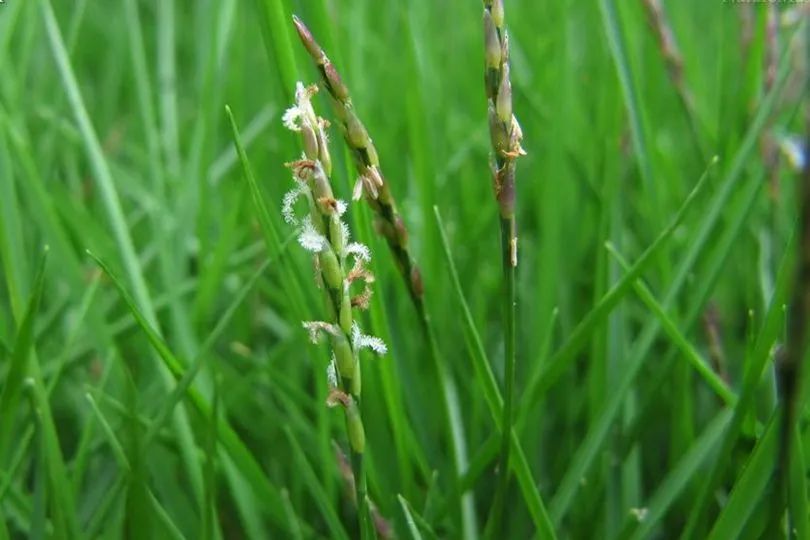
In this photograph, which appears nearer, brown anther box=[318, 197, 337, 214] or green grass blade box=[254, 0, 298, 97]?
brown anther box=[318, 197, 337, 214]

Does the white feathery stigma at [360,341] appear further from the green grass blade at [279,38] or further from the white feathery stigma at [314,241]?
the green grass blade at [279,38]

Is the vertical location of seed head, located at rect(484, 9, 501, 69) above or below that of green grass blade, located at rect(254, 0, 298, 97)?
below

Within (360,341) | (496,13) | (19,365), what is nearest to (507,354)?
(360,341)

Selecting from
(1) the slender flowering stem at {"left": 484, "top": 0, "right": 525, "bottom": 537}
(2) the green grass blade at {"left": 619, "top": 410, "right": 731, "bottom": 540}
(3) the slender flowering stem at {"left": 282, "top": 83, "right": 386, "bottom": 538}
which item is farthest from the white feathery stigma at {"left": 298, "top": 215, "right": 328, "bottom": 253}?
(2) the green grass blade at {"left": 619, "top": 410, "right": 731, "bottom": 540}

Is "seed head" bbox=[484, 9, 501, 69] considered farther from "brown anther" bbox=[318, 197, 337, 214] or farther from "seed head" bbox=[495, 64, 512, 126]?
"brown anther" bbox=[318, 197, 337, 214]

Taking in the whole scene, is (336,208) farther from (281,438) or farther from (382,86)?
(382,86)

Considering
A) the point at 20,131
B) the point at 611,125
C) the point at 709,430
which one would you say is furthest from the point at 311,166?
the point at 20,131

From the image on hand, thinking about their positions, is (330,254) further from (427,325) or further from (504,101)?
(427,325)

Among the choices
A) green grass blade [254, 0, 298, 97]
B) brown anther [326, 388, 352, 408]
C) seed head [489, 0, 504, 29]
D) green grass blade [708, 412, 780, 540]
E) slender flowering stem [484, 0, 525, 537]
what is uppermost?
green grass blade [254, 0, 298, 97]
